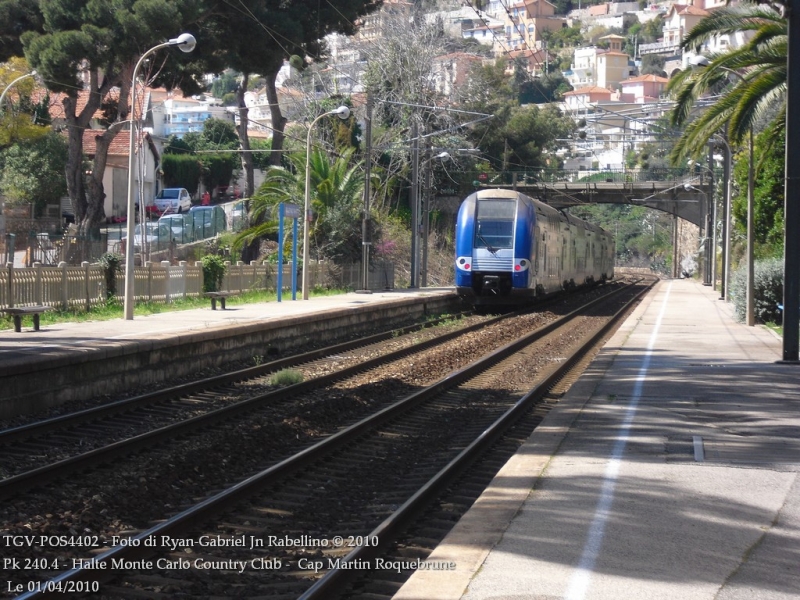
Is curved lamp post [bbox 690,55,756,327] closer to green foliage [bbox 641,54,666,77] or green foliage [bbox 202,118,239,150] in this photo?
green foliage [bbox 202,118,239,150]

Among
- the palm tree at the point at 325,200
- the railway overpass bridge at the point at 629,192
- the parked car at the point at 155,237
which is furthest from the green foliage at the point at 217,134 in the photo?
the palm tree at the point at 325,200

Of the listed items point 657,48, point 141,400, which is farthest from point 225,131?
point 657,48

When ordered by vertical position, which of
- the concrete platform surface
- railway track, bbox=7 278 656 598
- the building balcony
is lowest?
railway track, bbox=7 278 656 598

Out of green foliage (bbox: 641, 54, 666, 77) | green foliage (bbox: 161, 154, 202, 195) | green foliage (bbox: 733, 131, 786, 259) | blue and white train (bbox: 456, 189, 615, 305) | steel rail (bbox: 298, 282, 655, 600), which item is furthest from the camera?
green foliage (bbox: 641, 54, 666, 77)

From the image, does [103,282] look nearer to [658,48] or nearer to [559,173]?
[559,173]

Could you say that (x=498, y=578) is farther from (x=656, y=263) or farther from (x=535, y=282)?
(x=656, y=263)

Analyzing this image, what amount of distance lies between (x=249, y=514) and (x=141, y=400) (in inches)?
232

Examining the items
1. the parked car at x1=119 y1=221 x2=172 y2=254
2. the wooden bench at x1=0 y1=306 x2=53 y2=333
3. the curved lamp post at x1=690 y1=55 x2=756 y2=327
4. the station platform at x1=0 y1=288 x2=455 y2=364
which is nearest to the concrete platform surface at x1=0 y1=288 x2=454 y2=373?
the station platform at x1=0 y1=288 x2=455 y2=364

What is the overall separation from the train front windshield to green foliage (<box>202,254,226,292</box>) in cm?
757

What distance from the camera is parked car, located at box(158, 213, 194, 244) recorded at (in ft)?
154

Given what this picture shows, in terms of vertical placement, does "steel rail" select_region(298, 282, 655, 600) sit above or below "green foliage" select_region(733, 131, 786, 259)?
below

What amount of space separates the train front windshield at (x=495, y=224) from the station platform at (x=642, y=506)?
16656mm

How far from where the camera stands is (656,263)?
356 ft

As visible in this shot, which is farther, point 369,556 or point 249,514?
point 249,514
